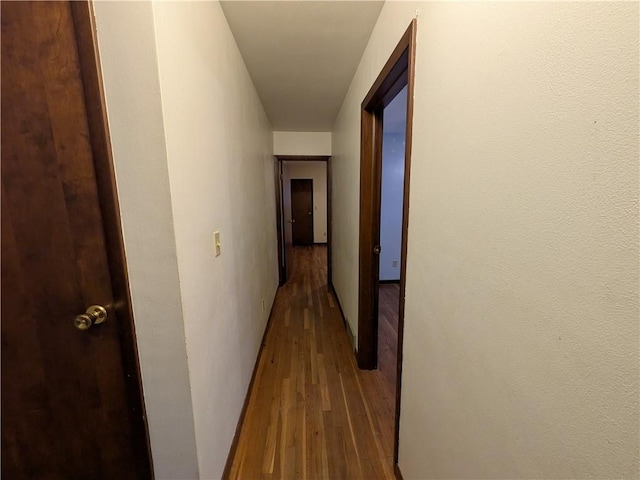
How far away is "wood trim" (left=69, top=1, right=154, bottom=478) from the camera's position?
2.30ft

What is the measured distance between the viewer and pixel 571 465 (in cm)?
44

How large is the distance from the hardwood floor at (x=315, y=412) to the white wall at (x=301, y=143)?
2.39 metres

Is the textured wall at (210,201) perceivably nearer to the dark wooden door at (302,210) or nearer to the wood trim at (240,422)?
the wood trim at (240,422)

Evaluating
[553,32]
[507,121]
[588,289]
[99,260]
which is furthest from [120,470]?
[553,32]

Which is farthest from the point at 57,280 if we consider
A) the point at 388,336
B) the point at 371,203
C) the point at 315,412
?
the point at 388,336

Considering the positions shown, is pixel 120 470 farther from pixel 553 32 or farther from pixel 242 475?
pixel 553 32

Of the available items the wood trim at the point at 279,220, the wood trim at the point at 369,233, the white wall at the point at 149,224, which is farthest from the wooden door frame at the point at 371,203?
the wood trim at the point at 279,220

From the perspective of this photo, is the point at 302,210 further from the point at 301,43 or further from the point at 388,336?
the point at 301,43

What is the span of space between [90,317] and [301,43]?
176 cm

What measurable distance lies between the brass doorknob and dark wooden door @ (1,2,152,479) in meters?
0.02

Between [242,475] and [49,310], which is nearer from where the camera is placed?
[49,310]

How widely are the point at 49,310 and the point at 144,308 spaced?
0.95ft

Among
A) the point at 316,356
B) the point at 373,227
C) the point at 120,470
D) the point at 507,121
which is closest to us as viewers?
the point at 507,121

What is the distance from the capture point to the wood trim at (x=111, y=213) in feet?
2.30
